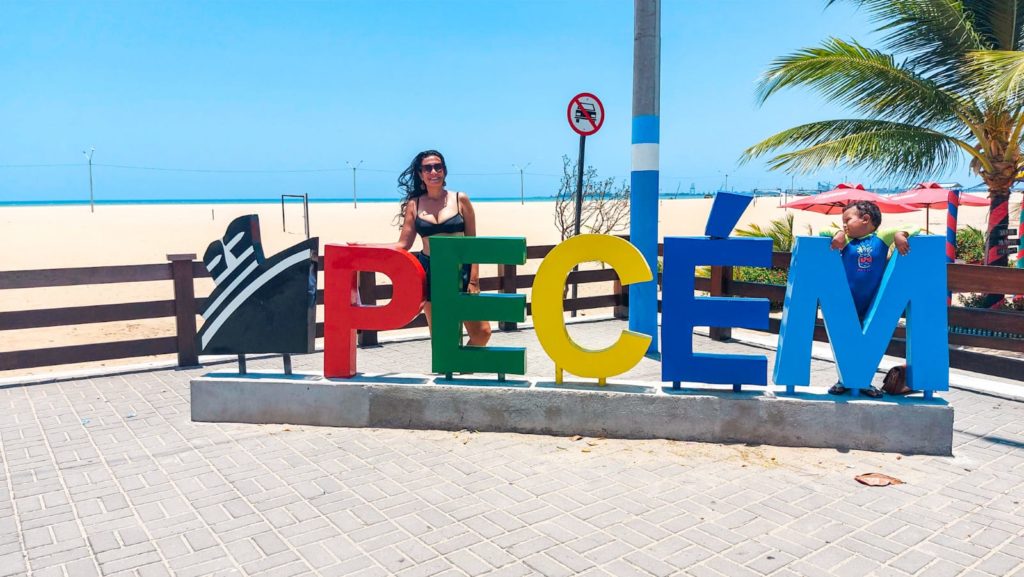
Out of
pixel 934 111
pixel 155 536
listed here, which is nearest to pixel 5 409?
pixel 155 536

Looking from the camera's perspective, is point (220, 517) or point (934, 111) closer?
point (220, 517)

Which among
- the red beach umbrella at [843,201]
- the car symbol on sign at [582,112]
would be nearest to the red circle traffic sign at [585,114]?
the car symbol on sign at [582,112]

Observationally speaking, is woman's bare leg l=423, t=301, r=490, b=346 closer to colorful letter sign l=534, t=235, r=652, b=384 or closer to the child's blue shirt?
colorful letter sign l=534, t=235, r=652, b=384

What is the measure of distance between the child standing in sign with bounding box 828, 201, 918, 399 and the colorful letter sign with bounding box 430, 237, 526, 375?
2.43m

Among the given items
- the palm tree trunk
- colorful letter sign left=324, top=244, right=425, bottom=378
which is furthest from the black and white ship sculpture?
the palm tree trunk

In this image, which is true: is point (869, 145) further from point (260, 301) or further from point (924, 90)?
point (260, 301)

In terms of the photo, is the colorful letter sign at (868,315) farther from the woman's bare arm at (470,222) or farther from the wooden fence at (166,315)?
the woman's bare arm at (470,222)

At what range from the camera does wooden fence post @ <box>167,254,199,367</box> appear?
25.5 feet

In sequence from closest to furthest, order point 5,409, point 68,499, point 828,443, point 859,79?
1. point 68,499
2. point 828,443
3. point 5,409
4. point 859,79

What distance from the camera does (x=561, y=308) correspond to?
538 centimetres

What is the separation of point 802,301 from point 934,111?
7447mm

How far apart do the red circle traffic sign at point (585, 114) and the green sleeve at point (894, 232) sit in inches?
151

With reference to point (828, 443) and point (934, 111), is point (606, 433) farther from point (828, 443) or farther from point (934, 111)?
point (934, 111)

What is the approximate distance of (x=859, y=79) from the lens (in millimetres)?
10508
